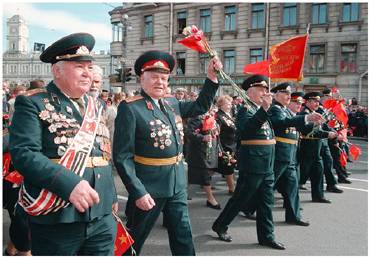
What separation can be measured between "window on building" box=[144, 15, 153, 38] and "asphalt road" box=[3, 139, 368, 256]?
2843 cm

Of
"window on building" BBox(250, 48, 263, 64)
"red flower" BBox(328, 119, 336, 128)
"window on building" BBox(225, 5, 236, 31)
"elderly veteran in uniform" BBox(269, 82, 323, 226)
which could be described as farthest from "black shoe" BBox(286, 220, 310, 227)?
"window on building" BBox(225, 5, 236, 31)

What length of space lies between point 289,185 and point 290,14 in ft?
79.3

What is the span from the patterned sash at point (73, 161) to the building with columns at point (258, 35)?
19.6 meters

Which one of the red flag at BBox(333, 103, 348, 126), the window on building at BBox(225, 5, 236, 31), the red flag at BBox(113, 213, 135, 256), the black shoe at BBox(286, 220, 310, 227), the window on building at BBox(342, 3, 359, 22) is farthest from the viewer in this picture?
the window on building at BBox(225, 5, 236, 31)

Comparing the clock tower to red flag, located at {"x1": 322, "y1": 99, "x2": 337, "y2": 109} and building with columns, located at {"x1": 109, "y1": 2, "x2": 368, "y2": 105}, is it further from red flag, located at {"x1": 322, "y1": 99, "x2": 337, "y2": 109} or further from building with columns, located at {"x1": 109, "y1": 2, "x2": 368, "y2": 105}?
red flag, located at {"x1": 322, "y1": 99, "x2": 337, "y2": 109}

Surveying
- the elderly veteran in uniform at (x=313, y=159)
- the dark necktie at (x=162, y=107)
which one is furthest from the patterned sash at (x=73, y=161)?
the elderly veteran in uniform at (x=313, y=159)

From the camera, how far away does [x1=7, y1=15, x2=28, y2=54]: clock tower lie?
3374 inches

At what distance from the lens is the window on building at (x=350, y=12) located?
24969 mm

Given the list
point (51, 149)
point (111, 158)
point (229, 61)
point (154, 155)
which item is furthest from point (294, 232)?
point (229, 61)

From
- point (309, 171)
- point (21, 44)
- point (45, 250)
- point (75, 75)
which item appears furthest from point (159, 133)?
point (21, 44)

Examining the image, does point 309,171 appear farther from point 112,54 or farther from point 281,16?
point 112,54

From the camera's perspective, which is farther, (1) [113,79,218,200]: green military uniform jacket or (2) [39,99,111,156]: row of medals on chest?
(1) [113,79,218,200]: green military uniform jacket

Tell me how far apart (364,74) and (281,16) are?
6.97m

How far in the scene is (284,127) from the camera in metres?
5.17
